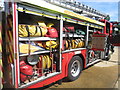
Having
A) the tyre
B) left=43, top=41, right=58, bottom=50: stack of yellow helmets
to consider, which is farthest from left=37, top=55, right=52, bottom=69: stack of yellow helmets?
the tyre

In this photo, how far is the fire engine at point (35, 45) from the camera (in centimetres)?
217

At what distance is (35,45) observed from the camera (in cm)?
262

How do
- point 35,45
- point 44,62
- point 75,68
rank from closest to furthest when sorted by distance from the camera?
point 35,45, point 44,62, point 75,68

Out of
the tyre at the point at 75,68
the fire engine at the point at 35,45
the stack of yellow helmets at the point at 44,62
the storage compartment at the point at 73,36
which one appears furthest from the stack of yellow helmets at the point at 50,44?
the tyre at the point at 75,68

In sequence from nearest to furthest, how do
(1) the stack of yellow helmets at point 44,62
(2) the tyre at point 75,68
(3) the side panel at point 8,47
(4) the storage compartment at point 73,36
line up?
(3) the side panel at point 8,47, (1) the stack of yellow helmets at point 44,62, (4) the storage compartment at point 73,36, (2) the tyre at point 75,68

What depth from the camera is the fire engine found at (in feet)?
7.13

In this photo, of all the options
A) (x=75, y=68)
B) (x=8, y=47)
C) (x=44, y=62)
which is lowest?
(x=75, y=68)

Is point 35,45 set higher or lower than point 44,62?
higher

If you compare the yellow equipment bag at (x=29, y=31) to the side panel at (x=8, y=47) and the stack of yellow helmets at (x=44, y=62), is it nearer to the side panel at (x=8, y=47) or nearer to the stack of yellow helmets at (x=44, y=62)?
the side panel at (x=8, y=47)

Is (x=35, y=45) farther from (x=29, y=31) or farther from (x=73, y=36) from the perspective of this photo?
(x=73, y=36)

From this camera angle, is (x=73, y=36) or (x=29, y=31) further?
(x=73, y=36)

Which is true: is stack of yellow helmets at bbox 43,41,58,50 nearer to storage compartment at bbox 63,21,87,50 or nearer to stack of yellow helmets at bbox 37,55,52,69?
stack of yellow helmets at bbox 37,55,52,69

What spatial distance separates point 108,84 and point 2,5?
3611 millimetres

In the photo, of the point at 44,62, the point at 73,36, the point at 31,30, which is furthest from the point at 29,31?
the point at 73,36
